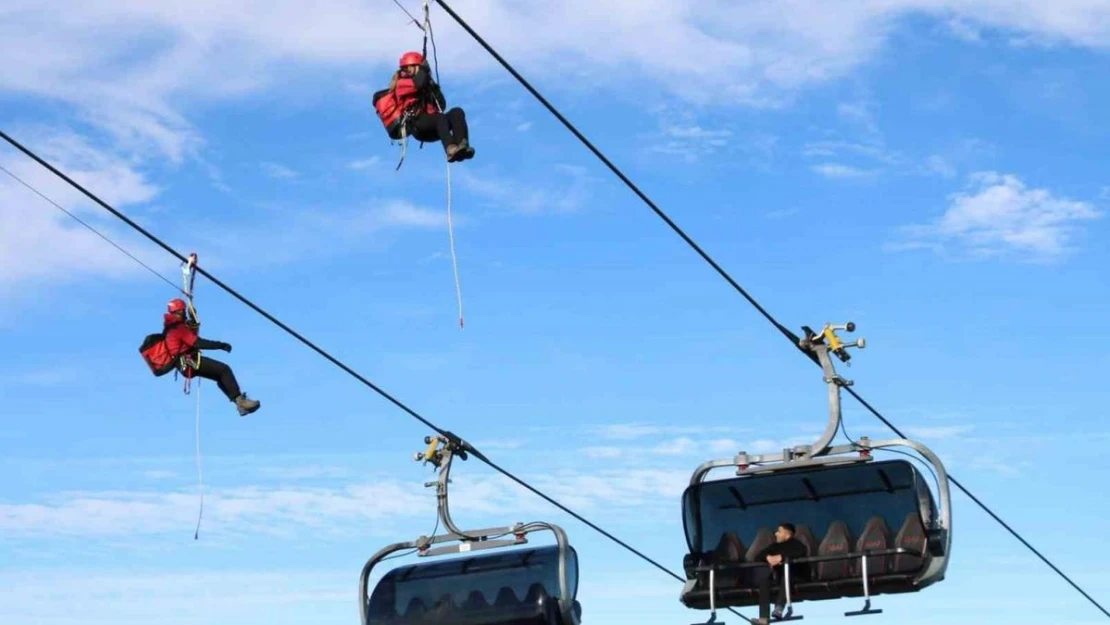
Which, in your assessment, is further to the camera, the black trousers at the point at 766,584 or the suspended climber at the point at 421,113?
the black trousers at the point at 766,584

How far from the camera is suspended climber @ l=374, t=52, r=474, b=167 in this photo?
55.5 ft

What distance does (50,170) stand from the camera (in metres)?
15.0

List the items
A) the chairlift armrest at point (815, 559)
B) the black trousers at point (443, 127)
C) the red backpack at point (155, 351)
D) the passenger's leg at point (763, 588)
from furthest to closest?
the red backpack at point (155, 351) < the passenger's leg at point (763, 588) < the chairlift armrest at point (815, 559) < the black trousers at point (443, 127)

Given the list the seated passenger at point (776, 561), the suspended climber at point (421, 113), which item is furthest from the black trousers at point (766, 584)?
the suspended climber at point (421, 113)

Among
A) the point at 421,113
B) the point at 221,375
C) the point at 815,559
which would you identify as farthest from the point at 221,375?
the point at 815,559

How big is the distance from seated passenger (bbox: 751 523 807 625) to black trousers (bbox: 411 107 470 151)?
4991 mm

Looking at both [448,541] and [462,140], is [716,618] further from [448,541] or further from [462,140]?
[462,140]

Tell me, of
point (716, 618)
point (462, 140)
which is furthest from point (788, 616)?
point (462, 140)

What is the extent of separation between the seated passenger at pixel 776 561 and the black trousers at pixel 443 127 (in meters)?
4.99

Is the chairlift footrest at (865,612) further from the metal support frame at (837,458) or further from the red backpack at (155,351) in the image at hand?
the red backpack at (155,351)

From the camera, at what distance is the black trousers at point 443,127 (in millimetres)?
16891

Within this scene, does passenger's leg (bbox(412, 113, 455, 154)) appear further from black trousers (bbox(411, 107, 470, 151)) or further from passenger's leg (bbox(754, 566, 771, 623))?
passenger's leg (bbox(754, 566, 771, 623))

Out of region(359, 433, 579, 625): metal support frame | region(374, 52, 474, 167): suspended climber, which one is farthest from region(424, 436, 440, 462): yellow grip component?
region(374, 52, 474, 167): suspended climber

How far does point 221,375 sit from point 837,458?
6406mm
